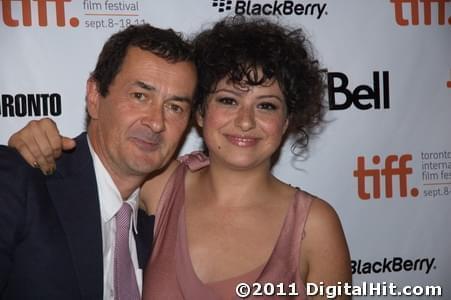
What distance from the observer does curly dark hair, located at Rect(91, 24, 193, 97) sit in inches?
65.0

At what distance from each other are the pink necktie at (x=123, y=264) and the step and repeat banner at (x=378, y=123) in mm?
721

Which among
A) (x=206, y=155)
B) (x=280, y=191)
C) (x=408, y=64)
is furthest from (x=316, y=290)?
(x=408, y=64)

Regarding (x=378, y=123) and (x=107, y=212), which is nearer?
(x=107, y=212)

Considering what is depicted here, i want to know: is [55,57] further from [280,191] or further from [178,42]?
[280,191]

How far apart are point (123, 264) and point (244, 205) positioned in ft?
1.41

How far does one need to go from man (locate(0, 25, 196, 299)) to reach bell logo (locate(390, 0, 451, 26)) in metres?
1.21

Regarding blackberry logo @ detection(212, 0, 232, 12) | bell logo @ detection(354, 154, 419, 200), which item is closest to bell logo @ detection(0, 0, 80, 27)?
blackberry logo @ detection(212, 0, 232, 12)

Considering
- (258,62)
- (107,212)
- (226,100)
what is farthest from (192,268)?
(258,62)

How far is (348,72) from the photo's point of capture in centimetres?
244

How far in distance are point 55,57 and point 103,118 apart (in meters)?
0.69

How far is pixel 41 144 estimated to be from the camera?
1535 mm

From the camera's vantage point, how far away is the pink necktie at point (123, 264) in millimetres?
1610

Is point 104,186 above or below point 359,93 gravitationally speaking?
below

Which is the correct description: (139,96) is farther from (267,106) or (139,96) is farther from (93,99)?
(267,106)
